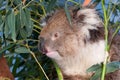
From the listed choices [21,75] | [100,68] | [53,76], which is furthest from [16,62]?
[100,68]

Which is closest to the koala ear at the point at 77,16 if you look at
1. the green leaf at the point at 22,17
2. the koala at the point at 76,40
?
the koala at the point at 76,40

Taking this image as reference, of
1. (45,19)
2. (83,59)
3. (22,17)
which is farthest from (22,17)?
(83,59)

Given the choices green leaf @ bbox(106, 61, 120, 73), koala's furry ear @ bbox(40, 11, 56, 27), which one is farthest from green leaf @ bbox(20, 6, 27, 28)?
green leaf @ bbox(106, 61, 120, 73)

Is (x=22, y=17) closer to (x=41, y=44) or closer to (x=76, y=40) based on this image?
(x=41, y=44)

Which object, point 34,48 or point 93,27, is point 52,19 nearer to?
point 93,27

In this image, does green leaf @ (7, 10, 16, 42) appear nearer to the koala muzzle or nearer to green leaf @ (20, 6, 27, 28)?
green leaf @ (20, 6, 27, 28)

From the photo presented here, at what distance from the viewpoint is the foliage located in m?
2.31

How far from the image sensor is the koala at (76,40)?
2451 millimetres

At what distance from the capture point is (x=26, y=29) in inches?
93.7

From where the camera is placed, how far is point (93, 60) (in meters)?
2.51

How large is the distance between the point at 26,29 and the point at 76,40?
31 cm

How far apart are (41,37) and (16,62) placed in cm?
75

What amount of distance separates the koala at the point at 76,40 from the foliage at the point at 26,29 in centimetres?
8

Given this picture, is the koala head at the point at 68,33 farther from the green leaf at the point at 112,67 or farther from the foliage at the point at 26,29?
the green leaf at the point at 112,67
